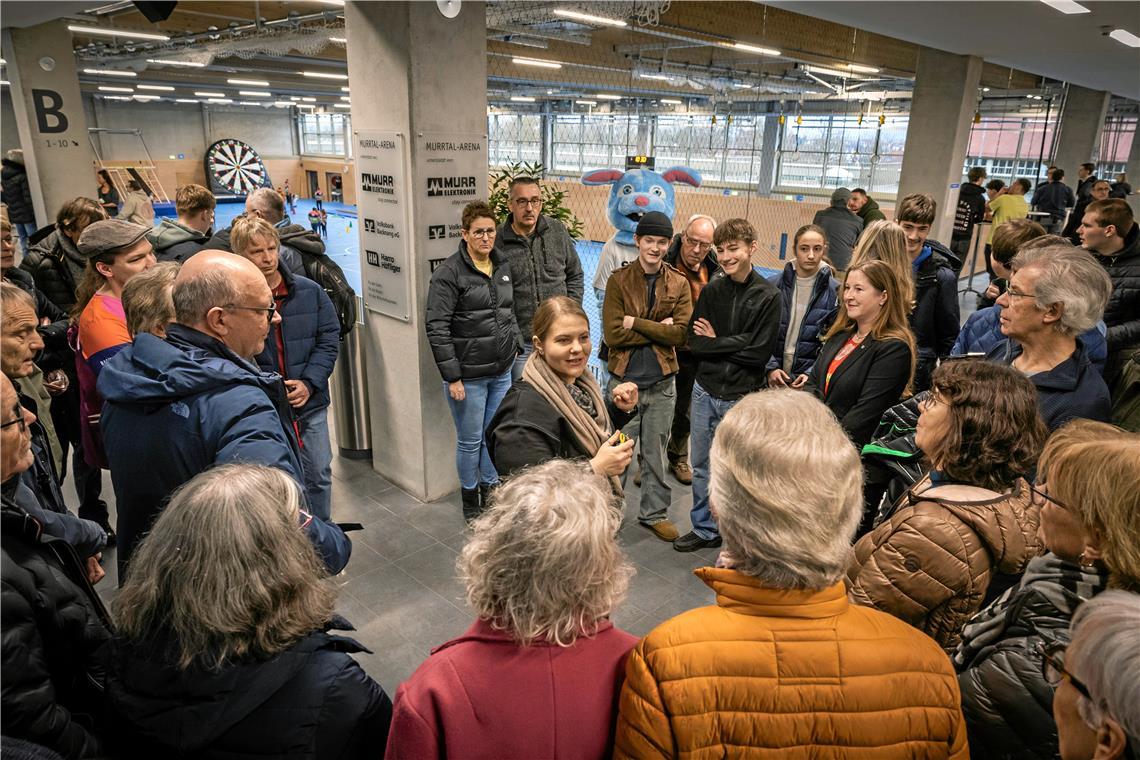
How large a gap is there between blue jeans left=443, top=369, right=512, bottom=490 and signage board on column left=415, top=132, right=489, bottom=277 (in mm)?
680

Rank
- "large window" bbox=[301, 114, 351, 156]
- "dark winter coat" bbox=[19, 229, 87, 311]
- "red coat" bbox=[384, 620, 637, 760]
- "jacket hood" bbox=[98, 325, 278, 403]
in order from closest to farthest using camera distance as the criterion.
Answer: "red coat" bbox=[384, 620, 637, 760]
"jacket hood" bbox=[98, 325, 278, 403]
"dark winter coat" bbox=[19, 229, 87, 311]
"large window" bbox=[301, 114, 351, 156]

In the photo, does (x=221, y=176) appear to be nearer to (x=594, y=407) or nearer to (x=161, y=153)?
(x=161, y=153)

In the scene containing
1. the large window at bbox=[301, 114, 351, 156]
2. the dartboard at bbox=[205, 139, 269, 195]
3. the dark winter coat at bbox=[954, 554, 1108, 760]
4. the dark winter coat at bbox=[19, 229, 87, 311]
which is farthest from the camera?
the large window at bbox=[301, 114, 351, 156]

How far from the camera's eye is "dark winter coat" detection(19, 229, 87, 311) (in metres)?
3.79

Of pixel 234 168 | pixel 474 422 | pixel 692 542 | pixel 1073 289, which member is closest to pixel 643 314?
pixel 474 422

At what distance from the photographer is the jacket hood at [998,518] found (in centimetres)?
142

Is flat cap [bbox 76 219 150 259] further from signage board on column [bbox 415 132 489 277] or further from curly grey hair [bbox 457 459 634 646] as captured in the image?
curly grey hair [bbox 457 459 634 646]

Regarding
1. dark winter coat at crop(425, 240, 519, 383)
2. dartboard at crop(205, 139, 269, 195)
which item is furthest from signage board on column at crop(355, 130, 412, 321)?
dartboard at crop(205, 139, 269, 195)

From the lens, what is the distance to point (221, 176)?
78.7ft

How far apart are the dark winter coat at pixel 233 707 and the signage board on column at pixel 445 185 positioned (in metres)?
2.66

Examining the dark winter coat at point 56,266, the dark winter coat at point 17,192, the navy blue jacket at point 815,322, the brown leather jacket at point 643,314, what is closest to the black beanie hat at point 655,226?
the brown leather jacket at point 643,314

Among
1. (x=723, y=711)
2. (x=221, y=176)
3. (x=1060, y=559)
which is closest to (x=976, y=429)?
(x=1060, y=559)

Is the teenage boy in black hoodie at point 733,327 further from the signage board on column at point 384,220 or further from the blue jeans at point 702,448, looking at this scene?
the signage board on column at point 384,220

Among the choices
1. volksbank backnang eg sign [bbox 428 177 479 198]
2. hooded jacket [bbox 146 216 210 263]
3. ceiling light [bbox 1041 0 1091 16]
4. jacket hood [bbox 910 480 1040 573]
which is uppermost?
ceiling light [bbox 1041 0 1091 16]
